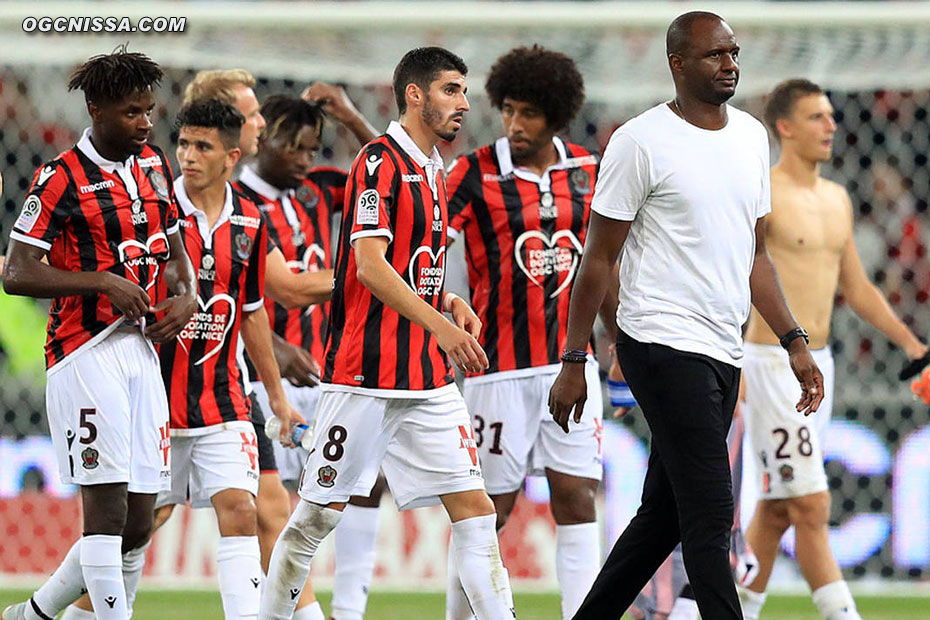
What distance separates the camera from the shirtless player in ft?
21.7

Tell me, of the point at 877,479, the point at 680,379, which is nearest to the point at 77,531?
the point at 877,479

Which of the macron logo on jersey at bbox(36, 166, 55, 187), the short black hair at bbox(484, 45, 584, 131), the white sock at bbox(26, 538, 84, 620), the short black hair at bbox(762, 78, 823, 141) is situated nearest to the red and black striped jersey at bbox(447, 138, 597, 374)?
the short black hair at bbox(484, 45, 584, 131)

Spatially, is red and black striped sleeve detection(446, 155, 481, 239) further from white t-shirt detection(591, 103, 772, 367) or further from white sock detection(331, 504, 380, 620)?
white t-shirt detection(591, 103, 772, 367)

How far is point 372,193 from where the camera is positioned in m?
4.86

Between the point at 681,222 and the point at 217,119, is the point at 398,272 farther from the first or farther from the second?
the point at 217,119

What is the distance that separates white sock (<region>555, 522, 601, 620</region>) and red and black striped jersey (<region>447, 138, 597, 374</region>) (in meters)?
0.70

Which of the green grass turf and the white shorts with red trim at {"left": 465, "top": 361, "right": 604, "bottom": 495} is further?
the green grass turf

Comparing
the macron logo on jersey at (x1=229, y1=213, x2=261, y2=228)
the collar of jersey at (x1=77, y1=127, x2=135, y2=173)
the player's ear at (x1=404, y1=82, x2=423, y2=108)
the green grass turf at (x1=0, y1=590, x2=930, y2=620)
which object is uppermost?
the player's ear at (x1=404, y1=82, x2=423, y2=108)

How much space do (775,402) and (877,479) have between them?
2214mm

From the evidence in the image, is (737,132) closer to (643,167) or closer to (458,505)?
(643,167)

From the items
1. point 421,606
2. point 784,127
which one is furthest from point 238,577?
point 784,127

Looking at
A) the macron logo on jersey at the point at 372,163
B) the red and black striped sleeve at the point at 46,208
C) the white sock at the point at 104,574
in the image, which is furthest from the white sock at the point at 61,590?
the macron logo on jersey at the point at 372,163

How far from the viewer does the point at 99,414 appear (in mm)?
5047

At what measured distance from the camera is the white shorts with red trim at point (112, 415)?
5027 millimetres
